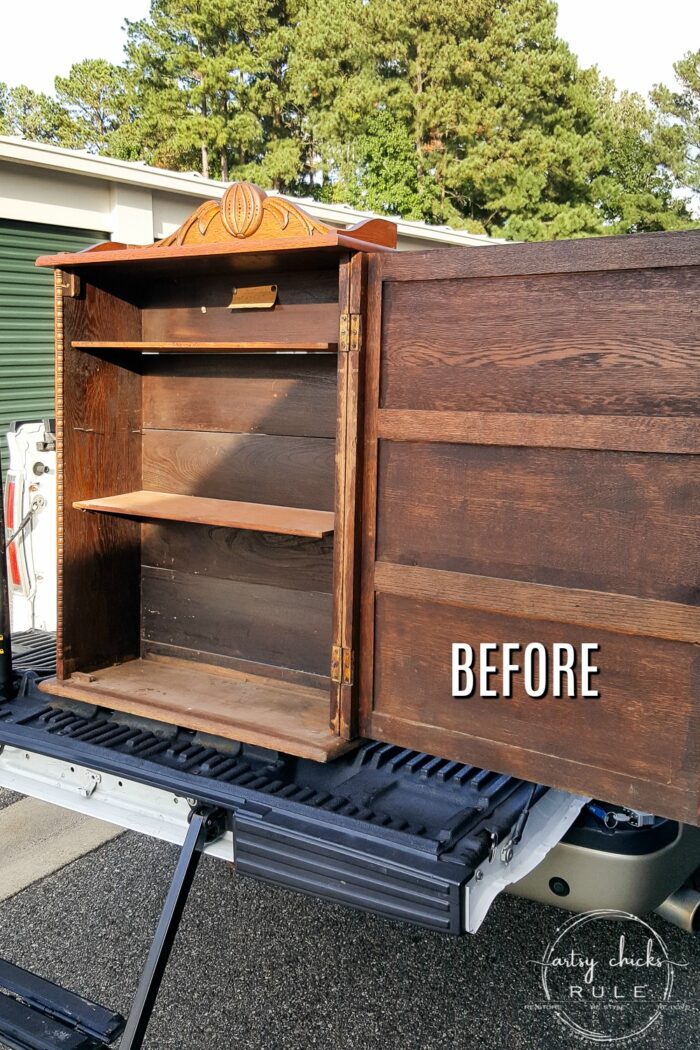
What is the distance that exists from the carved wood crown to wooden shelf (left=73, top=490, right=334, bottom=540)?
79 centimetres

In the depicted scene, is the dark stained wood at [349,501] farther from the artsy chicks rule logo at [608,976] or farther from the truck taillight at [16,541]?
the truck taillight at [16,541]

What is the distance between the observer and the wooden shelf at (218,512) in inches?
110

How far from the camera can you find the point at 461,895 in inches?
79.6

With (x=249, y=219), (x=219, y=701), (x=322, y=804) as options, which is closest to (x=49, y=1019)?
(x=322, y=804)

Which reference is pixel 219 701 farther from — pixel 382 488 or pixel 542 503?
pixel 542 503

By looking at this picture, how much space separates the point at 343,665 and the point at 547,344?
101 cm

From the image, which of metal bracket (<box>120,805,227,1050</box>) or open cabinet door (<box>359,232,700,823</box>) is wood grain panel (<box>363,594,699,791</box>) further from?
metal bracket (<box>120,805,227,1050</box>)

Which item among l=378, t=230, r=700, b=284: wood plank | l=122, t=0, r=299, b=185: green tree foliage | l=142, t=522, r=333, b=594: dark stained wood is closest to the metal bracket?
l=142, t=522, r=333, b=594: dark stained wood

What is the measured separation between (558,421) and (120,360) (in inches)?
68.1

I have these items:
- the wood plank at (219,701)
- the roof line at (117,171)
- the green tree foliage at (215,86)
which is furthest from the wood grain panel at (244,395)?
the green tree foliage at (215,86)

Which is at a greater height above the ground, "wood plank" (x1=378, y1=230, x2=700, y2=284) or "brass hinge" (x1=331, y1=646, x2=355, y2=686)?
"wood plank" (x1=378, y1=230, x2=700, y2=284)

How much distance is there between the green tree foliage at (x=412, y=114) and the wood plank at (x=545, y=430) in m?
23.5

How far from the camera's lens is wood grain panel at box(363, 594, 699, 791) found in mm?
2174

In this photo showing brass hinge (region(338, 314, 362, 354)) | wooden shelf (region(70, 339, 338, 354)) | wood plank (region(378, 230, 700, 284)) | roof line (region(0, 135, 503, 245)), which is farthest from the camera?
roof line (region(0, 135, 503, 245))
